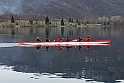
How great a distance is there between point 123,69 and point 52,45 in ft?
105

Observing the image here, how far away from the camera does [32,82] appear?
111 feet

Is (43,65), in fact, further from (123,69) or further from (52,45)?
(52,45)

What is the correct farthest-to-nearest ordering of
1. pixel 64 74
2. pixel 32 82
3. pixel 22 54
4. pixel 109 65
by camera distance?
pixel 22 54
pixel 109 65
pixel 64 74
pixel 32 82

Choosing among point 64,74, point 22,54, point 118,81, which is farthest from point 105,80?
point 22,54

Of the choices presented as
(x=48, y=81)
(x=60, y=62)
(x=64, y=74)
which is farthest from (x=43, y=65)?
(x=48, y=81)

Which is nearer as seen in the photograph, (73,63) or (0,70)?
(0,70)

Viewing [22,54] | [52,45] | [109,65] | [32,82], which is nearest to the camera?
[32,82]

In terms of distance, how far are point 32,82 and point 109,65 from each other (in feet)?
→ 44.8

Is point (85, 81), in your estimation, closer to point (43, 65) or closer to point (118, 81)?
point (118, 81)

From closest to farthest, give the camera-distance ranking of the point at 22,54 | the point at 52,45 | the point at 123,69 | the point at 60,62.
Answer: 1. the point at 123,69
2. the point at 60,62
3. the point at 22,54
4. the point at 52,45

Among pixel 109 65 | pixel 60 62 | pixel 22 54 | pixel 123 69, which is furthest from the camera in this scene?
pixel 22 54

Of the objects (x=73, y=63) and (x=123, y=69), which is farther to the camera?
(x=73, y=63)

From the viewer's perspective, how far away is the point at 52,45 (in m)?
70.8

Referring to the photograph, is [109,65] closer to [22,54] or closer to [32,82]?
[32,82]
